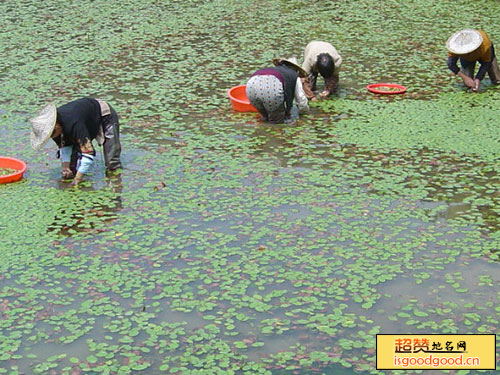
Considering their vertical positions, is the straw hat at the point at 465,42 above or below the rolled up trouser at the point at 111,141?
above

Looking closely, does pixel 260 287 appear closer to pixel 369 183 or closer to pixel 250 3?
pixel 369 183

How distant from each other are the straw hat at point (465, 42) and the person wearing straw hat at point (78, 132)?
4.93 metres

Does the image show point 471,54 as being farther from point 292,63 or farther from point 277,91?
point 277,91

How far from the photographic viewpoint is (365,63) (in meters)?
11.9

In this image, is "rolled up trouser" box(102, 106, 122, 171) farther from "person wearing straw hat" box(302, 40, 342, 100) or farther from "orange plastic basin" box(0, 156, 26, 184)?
"person wearing straw hat" box(302, 40, 342, 100)

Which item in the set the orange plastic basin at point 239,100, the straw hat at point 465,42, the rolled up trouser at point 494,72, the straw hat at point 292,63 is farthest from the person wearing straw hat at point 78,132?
the rolled up trouser at point 494,72

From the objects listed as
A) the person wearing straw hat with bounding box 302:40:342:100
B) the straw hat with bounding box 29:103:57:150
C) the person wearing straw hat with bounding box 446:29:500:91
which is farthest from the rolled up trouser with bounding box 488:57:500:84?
the straw hat with bounding box 29:103:57:150

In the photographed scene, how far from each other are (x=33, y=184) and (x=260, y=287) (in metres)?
2.98

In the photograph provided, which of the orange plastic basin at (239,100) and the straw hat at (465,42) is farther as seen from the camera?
the straw hat at (465,42)

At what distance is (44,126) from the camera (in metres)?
6.90

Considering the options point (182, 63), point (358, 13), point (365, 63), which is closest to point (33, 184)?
point (182, 63)

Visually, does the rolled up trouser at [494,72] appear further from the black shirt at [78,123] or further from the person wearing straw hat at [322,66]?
the black shirt at [78,123]

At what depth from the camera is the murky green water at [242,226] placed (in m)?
4.97

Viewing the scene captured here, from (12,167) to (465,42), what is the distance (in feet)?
19.9
